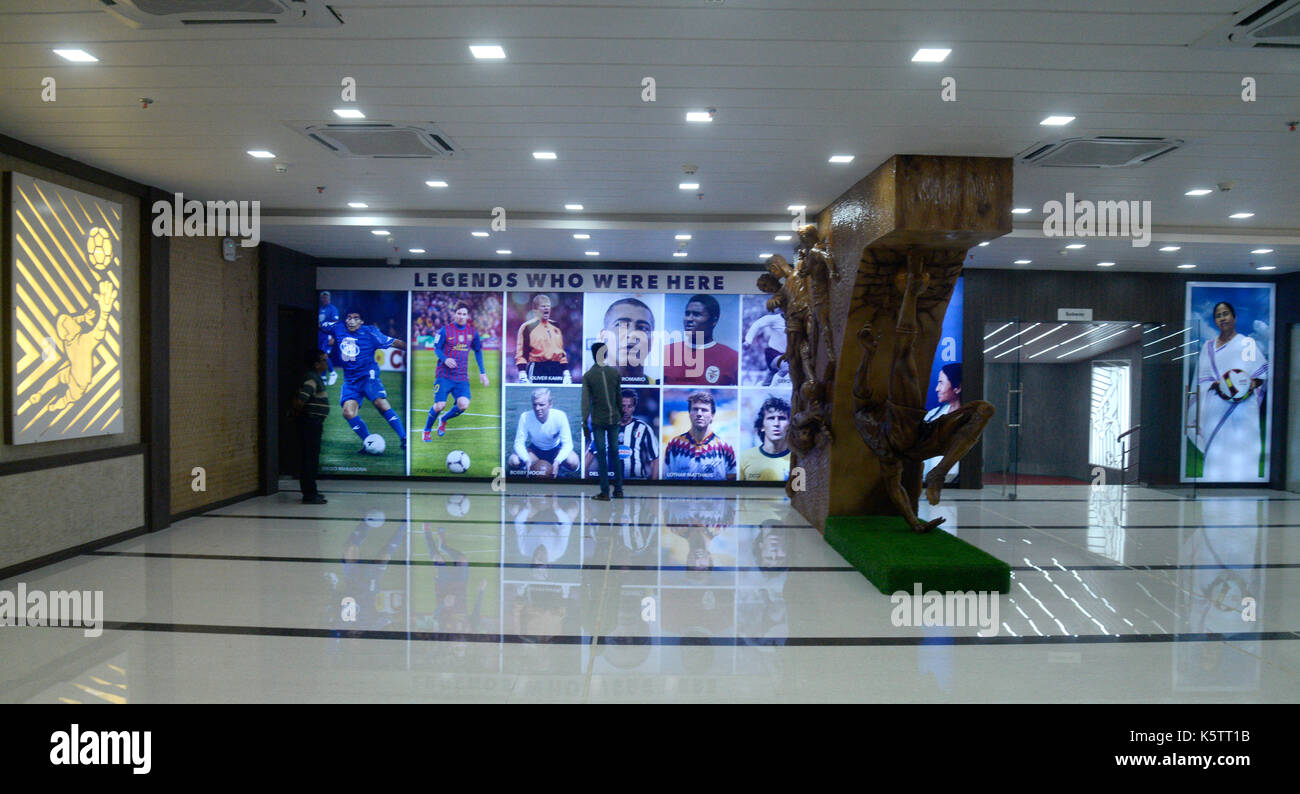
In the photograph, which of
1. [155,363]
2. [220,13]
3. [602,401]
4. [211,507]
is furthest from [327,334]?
[220,13]

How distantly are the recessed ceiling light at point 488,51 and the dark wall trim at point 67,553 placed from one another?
5.00 meters

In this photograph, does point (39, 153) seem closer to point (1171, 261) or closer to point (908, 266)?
point (908, 266)

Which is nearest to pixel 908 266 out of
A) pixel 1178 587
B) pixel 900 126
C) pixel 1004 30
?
pixel 900 126

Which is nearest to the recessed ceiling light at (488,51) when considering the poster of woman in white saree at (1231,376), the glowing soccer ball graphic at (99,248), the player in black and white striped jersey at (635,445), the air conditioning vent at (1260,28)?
the air conditioning vent at (1260,28)

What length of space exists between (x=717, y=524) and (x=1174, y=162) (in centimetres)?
511

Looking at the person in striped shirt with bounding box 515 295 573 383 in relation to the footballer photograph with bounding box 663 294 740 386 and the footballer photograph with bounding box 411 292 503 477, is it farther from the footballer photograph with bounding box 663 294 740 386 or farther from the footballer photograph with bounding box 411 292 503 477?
the footballer photograph with bounding box 663 294 740 386

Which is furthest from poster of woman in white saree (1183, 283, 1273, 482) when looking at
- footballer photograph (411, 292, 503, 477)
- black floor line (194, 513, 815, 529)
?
footballer photograph (411, 292, 503, 477)

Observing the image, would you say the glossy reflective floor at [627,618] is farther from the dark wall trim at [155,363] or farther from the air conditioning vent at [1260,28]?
the air conditioning vent at [1260,28]

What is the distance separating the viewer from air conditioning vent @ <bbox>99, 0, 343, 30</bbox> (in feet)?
11.6

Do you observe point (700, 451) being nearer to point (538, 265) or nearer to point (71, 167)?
point (538, 265)

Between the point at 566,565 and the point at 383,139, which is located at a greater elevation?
the point at 383,139

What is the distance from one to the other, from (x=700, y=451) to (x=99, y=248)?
24.4 feet

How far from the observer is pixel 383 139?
5605mm

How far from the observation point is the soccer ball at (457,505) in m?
8.61
